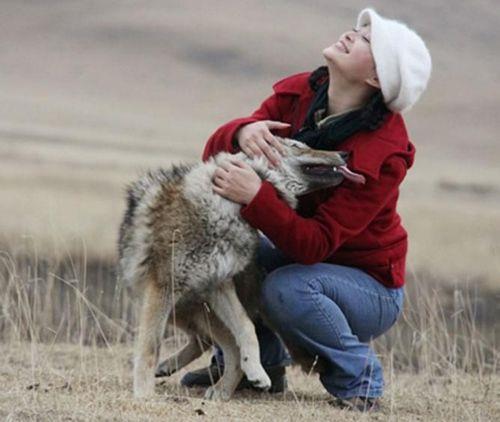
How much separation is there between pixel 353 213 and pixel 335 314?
561mm

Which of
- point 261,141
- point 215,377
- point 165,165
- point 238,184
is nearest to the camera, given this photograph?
point 238,184

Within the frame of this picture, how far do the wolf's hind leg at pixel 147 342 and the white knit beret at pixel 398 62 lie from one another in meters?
1.57

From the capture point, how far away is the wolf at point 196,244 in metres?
7.01

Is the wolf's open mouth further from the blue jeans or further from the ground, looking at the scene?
the ground

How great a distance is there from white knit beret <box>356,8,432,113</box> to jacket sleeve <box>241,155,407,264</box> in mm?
323

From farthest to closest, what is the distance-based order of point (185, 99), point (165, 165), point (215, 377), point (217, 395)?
1. point (185, 99)
2. point (165, 165)
3. point (215, 377)
4. point (217, 395)

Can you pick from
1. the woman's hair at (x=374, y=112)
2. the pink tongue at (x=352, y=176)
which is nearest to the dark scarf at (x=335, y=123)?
the woman's hair at (x=374, y=112)

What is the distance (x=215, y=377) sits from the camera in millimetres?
7945

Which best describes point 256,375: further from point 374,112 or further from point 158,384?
point 374,112

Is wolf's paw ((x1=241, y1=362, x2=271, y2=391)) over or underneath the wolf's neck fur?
underneath

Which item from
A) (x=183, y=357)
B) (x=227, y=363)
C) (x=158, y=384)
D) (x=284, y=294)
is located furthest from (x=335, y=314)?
(x=158, y=384)

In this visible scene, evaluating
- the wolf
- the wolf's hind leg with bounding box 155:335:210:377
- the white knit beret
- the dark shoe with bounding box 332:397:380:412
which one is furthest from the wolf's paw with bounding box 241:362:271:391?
the white knit beret

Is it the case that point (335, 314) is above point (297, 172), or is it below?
below

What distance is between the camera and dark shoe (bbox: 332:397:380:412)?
23.9 feet
